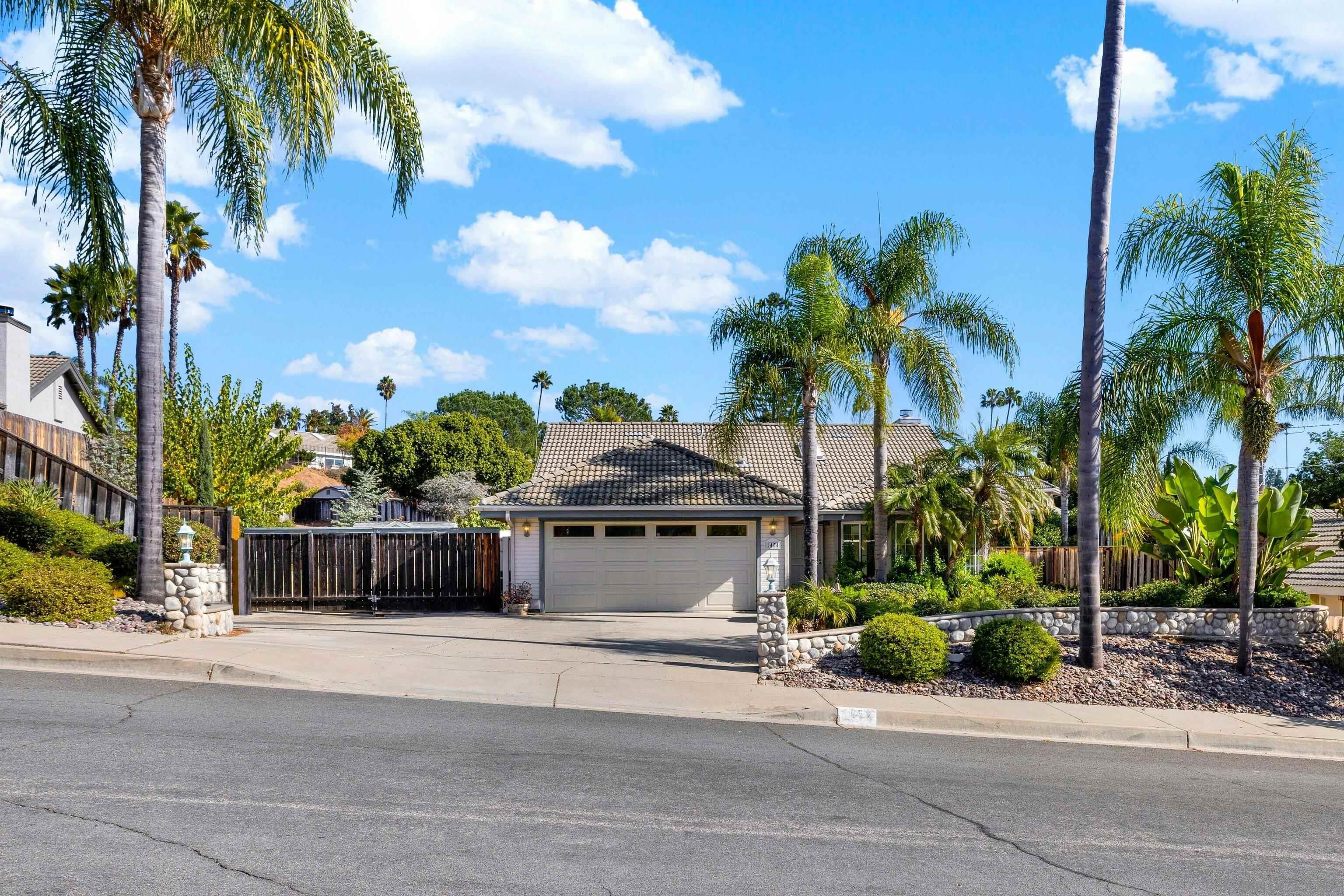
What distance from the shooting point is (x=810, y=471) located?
19234mm

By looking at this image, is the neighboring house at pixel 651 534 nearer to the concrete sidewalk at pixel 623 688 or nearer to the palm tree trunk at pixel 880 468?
the palm tree trunk at pixel 880 468

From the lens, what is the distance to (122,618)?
1281 cm

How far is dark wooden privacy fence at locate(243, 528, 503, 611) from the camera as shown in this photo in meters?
21.8

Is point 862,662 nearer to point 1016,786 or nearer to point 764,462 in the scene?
point 1016,786

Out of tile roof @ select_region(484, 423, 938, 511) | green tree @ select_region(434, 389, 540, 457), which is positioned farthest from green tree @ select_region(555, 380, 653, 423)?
tile roof @ select_region(484, 423, 938, 511)

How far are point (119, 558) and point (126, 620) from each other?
2944mm

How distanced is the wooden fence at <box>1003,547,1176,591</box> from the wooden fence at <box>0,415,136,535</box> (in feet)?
66.1

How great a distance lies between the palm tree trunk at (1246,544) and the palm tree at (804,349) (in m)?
6.90

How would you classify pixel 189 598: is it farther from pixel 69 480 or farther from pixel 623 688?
pixel 69 480

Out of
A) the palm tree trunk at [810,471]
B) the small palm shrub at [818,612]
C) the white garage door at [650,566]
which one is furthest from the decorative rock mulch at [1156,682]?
the white garage door at [650,566]

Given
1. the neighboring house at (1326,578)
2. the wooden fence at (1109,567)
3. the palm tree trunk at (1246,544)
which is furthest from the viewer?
the wooden fence at (1109,567)

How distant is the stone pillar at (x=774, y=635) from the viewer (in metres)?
12.9

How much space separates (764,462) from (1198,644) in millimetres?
14065

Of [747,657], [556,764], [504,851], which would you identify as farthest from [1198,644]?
[504,851]
